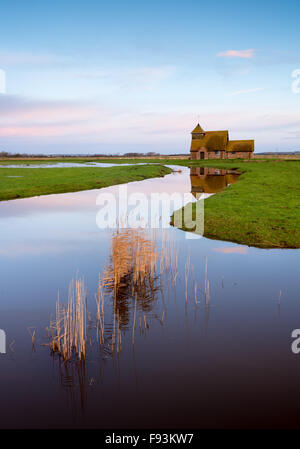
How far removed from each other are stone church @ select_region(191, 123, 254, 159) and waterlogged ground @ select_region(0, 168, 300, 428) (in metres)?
112

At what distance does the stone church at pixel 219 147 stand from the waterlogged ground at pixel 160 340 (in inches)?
4420

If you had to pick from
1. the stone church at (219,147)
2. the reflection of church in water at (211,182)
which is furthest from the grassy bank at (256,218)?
the stone church at (219,147)

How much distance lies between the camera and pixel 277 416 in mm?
7219

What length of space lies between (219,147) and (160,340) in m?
121

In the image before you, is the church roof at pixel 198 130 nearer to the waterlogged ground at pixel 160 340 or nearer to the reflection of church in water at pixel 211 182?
the reflection of church in water at pixel 211 182

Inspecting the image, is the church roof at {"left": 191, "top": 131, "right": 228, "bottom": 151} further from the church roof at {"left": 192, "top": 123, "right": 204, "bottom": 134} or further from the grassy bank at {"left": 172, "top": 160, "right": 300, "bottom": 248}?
the grassy bank at {"left": 172, "top": 160, "right": 300, "bottom": 248}

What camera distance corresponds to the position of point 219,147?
124 m

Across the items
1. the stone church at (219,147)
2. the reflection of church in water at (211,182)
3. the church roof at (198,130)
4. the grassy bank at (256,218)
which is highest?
the church roof at (198,130)

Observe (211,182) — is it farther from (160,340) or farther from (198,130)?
(198,130)

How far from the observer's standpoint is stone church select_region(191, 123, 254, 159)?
409 ft

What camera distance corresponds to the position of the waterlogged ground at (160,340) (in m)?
7.42

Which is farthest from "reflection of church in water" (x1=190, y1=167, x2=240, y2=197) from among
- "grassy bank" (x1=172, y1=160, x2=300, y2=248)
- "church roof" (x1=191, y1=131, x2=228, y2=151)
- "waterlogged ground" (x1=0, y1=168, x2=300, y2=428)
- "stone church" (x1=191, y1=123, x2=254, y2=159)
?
"stone church" (x1=191, y1=123, x2=254, y2=159)

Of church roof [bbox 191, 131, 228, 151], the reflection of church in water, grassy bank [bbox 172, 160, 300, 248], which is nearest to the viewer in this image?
grassy bank [bbox 172, 160, 300, 248]
